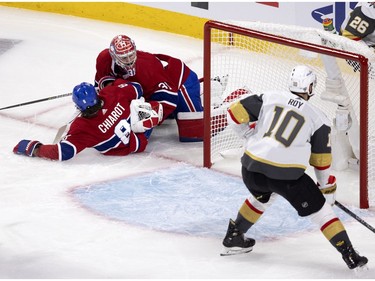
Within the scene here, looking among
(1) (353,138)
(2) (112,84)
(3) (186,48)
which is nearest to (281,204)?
(1) (353,138)

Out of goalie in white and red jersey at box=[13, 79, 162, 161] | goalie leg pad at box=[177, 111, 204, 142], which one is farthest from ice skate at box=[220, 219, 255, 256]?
goalie leg pad at box=[177, 111, 204, 142]

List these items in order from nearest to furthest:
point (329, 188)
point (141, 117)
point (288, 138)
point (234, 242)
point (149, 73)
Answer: point (288, 138) < point (329, 188) < point (234, 242) < point (141, 117) < point (149, 73)

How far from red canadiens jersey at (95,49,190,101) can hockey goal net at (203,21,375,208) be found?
0.20 meters

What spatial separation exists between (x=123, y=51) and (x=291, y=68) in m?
0.83

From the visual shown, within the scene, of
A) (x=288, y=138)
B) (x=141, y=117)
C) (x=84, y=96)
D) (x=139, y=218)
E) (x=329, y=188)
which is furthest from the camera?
(x=141, y=117)

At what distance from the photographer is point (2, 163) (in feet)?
17.1

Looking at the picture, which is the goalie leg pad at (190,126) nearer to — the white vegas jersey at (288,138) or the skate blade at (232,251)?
the skate blade at (232,251)

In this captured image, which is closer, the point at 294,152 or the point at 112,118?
the point at 294,152

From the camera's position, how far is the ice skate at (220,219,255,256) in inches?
160

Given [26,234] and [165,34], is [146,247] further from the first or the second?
[165,34]

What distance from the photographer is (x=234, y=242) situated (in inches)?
160

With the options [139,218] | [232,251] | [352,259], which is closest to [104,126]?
[139,218]

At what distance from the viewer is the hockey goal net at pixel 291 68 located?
14.9 ft

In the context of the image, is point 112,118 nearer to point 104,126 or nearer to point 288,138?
point 104,126
